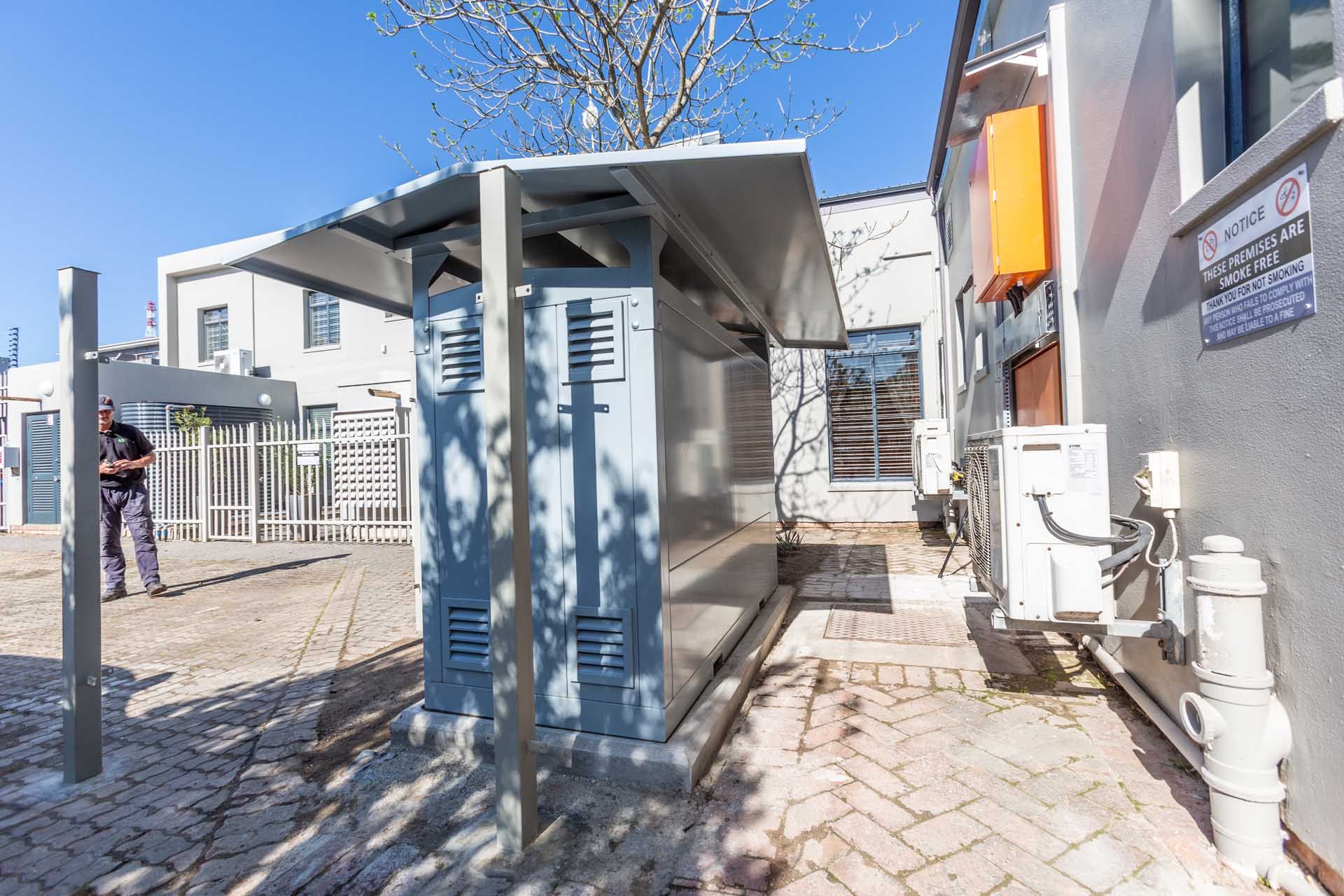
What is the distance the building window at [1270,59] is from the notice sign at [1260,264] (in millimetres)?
341

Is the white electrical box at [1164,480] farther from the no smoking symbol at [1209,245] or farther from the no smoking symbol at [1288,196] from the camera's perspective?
the no smoking symbol at [1288,196]

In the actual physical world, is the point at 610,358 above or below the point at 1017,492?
above

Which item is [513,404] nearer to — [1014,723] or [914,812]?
[914,812]

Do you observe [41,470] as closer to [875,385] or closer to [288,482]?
[288,482]

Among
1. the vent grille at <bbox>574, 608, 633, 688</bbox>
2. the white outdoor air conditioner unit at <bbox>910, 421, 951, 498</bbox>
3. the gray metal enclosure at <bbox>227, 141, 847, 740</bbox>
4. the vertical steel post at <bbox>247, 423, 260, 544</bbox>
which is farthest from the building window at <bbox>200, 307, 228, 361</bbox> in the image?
the vent grille at <bbox>574, 608, 633, 688</bbox>

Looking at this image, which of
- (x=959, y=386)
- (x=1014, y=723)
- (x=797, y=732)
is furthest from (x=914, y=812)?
(x=959, y=386)

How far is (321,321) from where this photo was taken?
14.1 m

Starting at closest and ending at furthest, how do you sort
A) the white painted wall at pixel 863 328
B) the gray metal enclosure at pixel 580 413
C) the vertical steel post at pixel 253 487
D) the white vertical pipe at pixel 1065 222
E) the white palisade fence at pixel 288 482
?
the gray metal enclosure at pixel 580 413 → the white vertical pipe at pixel 1065 222 → the white palisade fence at pixel 288 482 → the white painted wall at pixel 863 328 → the vertical steel post at pixel 253 487

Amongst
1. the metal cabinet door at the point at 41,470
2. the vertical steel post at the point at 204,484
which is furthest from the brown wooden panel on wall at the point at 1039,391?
the metal cabinet door at the point at 41,470

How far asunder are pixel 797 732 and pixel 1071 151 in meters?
3.89

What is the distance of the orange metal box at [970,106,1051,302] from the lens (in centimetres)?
447

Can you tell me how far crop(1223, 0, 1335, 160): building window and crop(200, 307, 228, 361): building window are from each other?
1836 centimetres

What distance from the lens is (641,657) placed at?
270 cm

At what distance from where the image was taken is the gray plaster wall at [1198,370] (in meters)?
1.82
